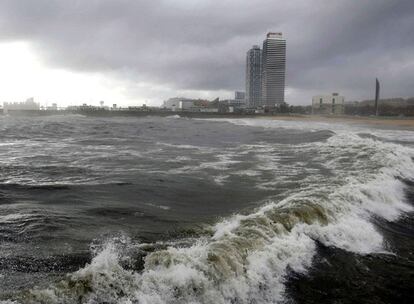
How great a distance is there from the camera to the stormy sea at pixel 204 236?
476 cm

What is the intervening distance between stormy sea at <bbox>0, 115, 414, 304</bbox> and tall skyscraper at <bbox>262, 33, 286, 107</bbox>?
179544mm

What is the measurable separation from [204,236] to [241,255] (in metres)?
1.03

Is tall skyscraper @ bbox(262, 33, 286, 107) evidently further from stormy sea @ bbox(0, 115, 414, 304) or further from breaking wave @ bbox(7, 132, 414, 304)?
breaking wave @ bbox(7, 132, 414, 304)

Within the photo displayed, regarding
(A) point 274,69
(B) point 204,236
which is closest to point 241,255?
(B) point 204,236

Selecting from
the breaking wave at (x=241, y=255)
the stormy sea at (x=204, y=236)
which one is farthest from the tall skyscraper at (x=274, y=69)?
the breaking wave at (x=241, y=255)

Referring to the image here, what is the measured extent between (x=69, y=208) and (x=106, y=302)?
162 inches

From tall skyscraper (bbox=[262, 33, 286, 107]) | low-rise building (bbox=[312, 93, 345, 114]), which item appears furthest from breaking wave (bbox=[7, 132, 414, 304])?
tall skyscraper (bbox=[262, 33, 286, 107])

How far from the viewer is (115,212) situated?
25.9 feet

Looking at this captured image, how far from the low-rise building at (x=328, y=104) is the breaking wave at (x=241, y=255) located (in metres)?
137

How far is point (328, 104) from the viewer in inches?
5842

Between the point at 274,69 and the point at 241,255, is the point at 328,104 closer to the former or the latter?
the point at 274,69

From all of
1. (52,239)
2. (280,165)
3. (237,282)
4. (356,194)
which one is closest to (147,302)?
(237,282)

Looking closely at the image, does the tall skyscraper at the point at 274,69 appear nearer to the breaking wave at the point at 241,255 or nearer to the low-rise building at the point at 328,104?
the low-rise building at the point at 328,104

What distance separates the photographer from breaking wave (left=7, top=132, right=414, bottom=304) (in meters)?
4.55
